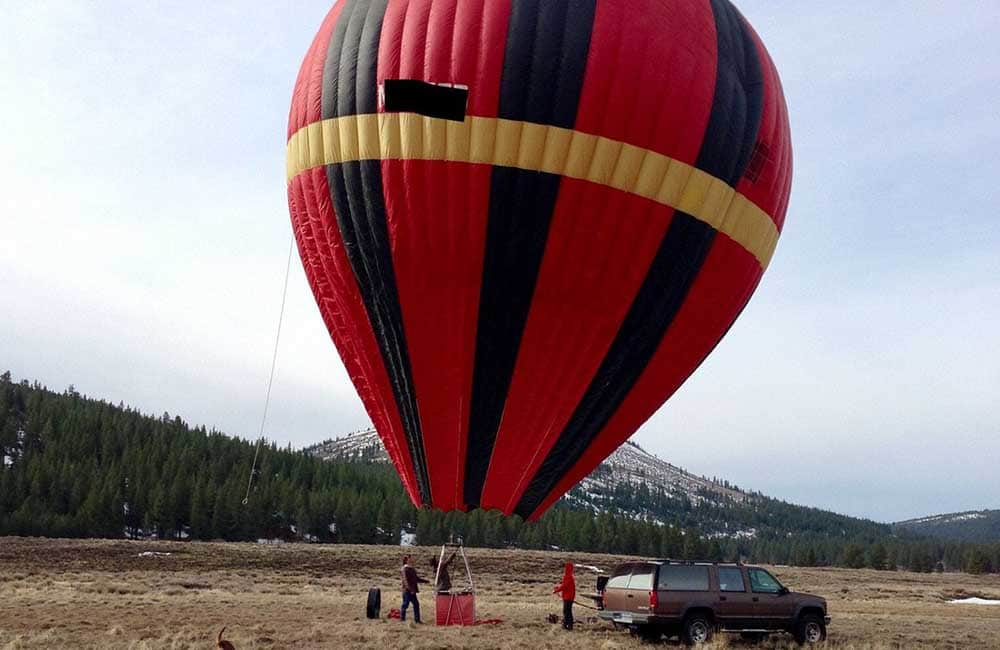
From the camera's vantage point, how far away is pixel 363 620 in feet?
58.1

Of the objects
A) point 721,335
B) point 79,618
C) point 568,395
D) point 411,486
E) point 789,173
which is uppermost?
point 789,173

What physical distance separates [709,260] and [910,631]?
28.0ft

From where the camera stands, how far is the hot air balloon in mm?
15109

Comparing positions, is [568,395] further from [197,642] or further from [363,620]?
[197,642]

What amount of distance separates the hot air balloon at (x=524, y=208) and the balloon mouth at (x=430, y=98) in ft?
0.12

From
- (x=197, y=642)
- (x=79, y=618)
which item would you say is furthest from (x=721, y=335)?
(x=79, y=618)

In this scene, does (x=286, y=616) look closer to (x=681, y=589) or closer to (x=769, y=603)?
(x=681, y=589)

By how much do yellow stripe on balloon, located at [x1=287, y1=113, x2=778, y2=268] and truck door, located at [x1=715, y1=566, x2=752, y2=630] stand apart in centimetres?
620

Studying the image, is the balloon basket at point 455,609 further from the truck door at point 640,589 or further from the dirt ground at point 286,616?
the truck door at point 640,589

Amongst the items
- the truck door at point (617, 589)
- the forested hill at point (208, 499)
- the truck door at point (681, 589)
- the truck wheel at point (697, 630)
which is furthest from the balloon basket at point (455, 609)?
the forested hill at point (208, 499)

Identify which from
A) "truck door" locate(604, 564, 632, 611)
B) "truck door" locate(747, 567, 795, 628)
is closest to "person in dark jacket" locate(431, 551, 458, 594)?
"truck door" locate(604, 564, 632, 611)

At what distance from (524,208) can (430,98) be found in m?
2.32

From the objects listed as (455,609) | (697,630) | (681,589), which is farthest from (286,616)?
(697,630)

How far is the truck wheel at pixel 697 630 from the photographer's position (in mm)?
15711
